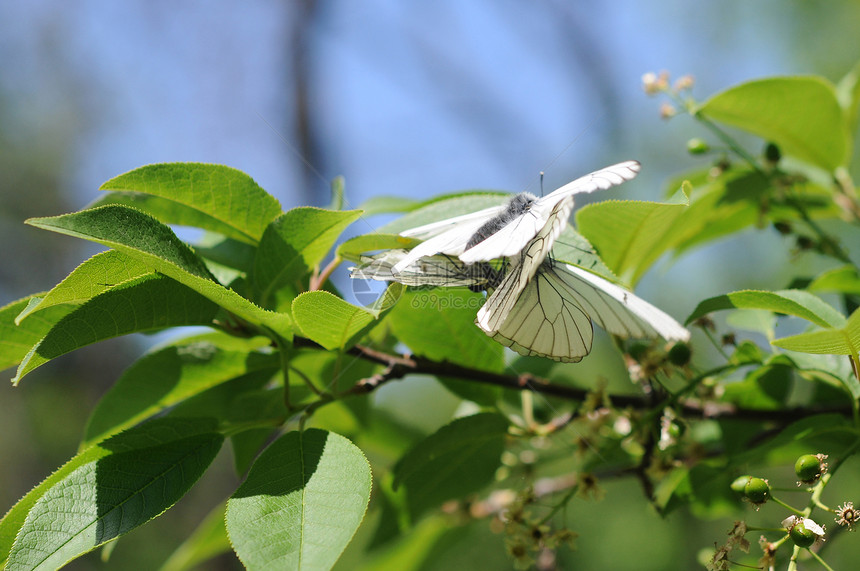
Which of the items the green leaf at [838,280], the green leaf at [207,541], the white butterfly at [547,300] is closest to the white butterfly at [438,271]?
the white butterfly at [547,300]

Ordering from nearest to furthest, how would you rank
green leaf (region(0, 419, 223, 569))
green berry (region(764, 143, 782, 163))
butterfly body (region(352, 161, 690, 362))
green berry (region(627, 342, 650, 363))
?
green leaf (region(0, 419, 223, 569)) → butterfly body (region(352, 161, 690, 362)) → green berry (region(627, 342, 650, 363)) → green berry (region(764, 143, 782, 163))

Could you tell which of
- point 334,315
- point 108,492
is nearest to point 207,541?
point 108,492

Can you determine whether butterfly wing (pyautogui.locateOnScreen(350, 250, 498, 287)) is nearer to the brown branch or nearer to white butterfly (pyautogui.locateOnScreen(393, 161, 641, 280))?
white butterfly (pyautogui.locateOnScreen(393, 161, 641, 280))

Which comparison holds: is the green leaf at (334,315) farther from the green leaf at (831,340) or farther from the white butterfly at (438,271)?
the green leaf at (831,340)

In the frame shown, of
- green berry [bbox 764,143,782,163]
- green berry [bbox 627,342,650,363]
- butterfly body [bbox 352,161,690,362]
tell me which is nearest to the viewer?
butterfly body [bbox 352,161,690,362]

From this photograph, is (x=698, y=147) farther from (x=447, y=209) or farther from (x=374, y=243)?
(x=374, y=243)

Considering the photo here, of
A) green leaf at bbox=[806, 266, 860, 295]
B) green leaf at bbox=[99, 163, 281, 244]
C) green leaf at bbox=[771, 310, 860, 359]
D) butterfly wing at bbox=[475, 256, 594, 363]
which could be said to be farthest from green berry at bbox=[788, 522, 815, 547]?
green leaf at bbox=[99, 163, 281, 244]
